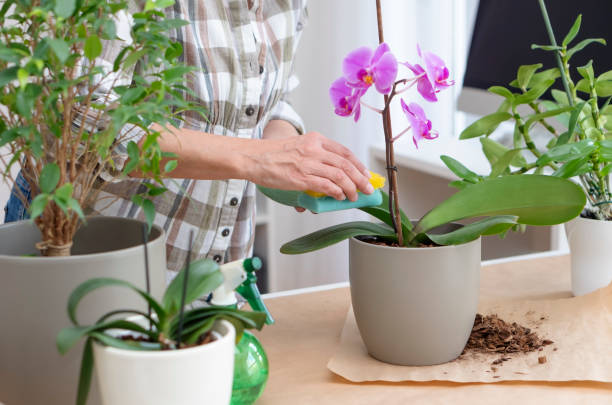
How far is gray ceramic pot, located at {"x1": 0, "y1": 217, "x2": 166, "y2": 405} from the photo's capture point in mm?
609

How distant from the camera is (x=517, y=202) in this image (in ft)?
2.66

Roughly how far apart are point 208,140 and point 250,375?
333 mm

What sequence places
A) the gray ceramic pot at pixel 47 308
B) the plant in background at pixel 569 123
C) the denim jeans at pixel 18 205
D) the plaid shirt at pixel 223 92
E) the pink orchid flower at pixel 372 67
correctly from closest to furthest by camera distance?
1. the gray ceramic pot at pixel 47 308
2. the pink orchid flower at pixel 372 67
3. the plant in background at pixel 569 123
4. the denim jeans at pixel 18 205
5. the plaid shirt at pixel 223 92

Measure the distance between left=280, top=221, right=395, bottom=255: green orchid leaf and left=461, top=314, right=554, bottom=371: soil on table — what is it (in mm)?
166

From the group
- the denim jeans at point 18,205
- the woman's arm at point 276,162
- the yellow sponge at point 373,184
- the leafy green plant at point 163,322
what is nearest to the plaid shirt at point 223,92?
the denim jeans at point 18,205

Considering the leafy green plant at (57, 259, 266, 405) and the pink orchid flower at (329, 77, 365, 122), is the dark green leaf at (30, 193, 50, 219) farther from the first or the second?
the pink orchid flower at (329, 77, 365, 122)

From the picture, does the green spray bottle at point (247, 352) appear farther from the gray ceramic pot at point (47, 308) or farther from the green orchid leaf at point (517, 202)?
the green orchid leaf at point (517, 202)

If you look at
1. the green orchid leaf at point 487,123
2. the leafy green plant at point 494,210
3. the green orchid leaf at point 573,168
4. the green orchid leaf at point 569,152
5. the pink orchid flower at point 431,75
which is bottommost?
the leafy green plant at point 494,210

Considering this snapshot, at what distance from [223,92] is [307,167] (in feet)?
1.35

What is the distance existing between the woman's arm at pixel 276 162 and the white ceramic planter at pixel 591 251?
1.14 ft

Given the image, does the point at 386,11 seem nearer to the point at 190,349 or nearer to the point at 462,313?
the point at 462,313

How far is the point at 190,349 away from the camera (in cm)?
52

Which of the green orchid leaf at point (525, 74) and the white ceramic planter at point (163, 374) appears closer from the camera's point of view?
the white ceramic planter at point (163, 374)

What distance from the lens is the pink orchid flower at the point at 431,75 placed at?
752 millimetres
